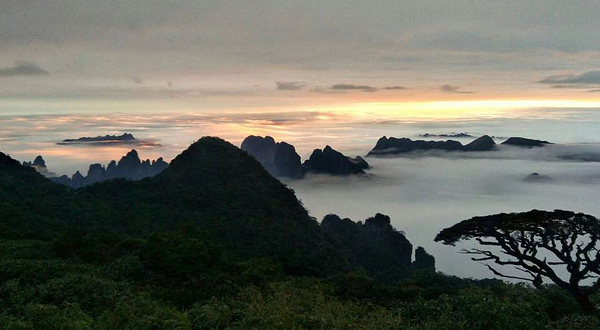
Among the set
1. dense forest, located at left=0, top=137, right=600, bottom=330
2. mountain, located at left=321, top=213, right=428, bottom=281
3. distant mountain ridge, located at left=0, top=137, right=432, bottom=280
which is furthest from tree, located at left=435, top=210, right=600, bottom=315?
mountain, located at left=321, top=213, right=428, bottom=281

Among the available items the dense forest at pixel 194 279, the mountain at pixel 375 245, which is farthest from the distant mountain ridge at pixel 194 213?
the mountain at pixel 375 245

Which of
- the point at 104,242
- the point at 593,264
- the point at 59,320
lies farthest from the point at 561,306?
the point at 104,242

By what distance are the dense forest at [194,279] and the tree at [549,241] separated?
3.98ft

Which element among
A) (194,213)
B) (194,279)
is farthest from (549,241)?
(194,213)

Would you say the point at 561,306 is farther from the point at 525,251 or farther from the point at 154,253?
the point at 154,253

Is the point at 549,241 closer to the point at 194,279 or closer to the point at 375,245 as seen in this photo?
the point at 194,279

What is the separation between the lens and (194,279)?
21609 mm

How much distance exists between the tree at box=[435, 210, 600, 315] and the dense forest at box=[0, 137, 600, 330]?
121cm

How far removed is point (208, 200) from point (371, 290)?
44971mm

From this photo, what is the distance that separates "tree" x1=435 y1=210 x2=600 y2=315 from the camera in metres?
18.9

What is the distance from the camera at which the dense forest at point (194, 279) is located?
12.6 m

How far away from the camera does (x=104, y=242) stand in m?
29.1

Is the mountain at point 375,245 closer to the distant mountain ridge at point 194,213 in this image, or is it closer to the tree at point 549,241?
the distant mountain ridge at point 194,213

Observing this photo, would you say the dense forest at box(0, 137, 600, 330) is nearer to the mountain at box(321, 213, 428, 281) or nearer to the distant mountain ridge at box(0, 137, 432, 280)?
the distant mountain ridge at box(0, 137, 432, 280)
